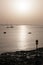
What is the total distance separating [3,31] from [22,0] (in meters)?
0.40

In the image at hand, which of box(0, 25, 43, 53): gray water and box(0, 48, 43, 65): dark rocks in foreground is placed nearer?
box(0, 48, 43, 65): dark rocks in foreground

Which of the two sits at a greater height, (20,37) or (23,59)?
(20,37)

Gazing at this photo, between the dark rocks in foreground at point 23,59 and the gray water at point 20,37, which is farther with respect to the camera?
the gray water at point 20,37

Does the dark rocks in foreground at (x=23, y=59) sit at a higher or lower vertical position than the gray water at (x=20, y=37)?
lower

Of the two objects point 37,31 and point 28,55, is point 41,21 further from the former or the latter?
point 28,55

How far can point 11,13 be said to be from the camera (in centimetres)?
144

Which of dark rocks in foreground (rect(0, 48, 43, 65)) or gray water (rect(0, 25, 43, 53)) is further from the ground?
gray water (rect(0, 25, 43, 53))

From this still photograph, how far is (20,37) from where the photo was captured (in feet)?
4.28

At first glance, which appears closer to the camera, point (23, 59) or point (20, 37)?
point (23, 59)

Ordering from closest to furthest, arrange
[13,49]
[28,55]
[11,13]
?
[28,55] → [13,49] → [11,13]

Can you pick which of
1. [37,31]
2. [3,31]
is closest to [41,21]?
[37,31]

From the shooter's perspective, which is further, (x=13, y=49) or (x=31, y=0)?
(x=31, y=0)

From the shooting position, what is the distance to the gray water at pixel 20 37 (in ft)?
3.91

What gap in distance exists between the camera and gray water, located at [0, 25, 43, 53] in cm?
119
